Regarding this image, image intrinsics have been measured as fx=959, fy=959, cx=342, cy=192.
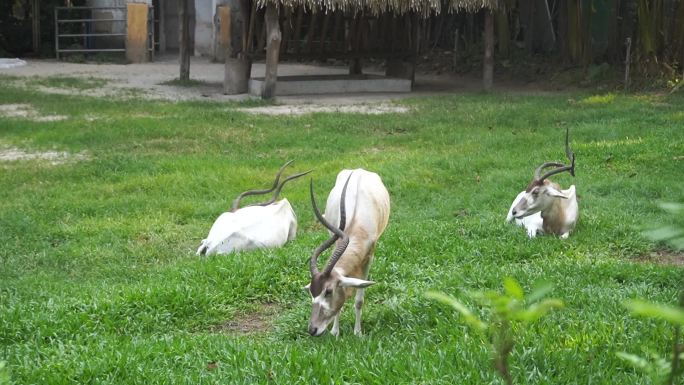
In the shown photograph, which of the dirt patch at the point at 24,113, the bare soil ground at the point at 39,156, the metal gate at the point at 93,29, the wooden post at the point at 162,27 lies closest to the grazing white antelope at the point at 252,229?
the bare soil ground at the point at 39,156

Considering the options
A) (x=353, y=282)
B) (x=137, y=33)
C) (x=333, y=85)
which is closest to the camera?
(x=353, y=282)

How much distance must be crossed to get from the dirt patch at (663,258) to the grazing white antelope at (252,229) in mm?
2588

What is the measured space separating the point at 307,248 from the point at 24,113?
29.3 feet

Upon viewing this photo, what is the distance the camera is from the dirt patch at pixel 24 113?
13.9 meters

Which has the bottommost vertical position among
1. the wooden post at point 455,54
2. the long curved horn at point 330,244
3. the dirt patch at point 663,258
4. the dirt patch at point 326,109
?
the dirt patch at point 663,258

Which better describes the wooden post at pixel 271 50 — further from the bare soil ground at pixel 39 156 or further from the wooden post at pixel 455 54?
the wooden post at pixel 455 54

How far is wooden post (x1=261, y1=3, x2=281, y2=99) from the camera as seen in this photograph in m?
16.8

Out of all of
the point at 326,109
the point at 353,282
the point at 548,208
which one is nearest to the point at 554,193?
the point at 548,208

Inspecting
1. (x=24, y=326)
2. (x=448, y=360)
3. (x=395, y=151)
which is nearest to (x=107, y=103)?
(x=395, y=151)

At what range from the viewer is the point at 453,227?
7703 mm

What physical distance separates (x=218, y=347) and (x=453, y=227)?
3.32m

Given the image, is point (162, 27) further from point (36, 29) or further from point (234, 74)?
point (234, 74)

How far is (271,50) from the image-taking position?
661 inches

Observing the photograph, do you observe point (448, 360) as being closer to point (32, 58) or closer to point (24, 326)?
point (24, 326)
